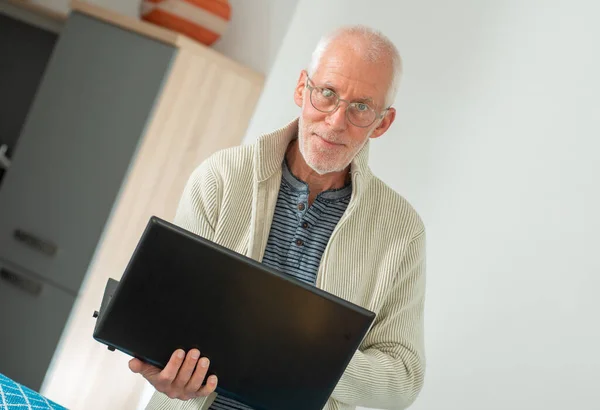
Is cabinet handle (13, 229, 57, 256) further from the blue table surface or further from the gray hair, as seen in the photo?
the blue table surface

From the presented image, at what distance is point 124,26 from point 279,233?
5.28ft

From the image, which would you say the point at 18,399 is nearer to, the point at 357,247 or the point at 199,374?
the point at 199,374

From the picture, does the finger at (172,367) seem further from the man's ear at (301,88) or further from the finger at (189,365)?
the man's ear at (301,88)

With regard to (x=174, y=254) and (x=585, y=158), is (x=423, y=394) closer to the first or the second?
(x=585, y=158)

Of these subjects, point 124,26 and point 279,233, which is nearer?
point 279,233

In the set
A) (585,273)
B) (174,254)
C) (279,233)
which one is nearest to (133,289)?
(174,254)

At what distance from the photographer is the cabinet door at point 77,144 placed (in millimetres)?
3102

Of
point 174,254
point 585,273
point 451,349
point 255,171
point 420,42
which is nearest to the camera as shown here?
point 174,254

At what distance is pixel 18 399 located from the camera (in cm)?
128

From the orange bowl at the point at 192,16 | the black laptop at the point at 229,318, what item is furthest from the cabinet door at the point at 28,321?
the black laptop at the point at 229,318

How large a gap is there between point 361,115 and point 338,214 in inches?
8.7

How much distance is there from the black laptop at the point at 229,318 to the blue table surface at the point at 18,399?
134 millimetres

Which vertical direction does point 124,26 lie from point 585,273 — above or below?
above

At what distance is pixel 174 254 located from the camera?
1.38 m
